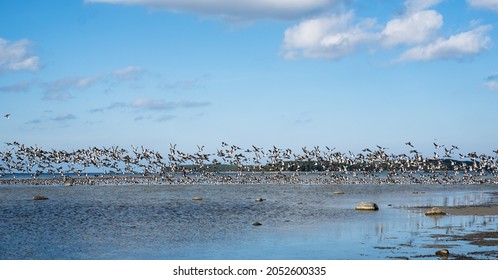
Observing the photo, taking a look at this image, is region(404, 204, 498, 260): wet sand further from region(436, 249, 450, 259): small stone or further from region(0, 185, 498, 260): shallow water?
region(0, 185, 498, 260): shallow water

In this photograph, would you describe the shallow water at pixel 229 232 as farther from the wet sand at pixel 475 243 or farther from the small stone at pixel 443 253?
the small stone at pixel 443 253

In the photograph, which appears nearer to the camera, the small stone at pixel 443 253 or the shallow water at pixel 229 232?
the small stone at pixel 443 253

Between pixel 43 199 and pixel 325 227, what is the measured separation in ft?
157

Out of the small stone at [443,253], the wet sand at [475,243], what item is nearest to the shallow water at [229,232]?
the wet sand at [475,243]

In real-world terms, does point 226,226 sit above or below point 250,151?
below

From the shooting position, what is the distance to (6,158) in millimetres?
124562

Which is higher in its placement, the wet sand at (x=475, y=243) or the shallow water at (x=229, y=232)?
the wet sand at (x=475, y=243)

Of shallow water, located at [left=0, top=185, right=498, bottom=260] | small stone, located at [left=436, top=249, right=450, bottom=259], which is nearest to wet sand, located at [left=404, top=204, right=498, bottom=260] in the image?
small stone, located at [left=436, top=249, right=450, bottom=259]

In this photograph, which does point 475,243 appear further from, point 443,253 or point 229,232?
point 229,232

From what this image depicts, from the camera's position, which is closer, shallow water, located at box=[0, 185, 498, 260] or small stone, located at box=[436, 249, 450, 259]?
small stone, located at box=[436, 249, 450, 259]

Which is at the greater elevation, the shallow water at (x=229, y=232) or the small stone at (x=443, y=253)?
the small stone at (x=443, y=253)

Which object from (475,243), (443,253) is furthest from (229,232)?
(443,253)
